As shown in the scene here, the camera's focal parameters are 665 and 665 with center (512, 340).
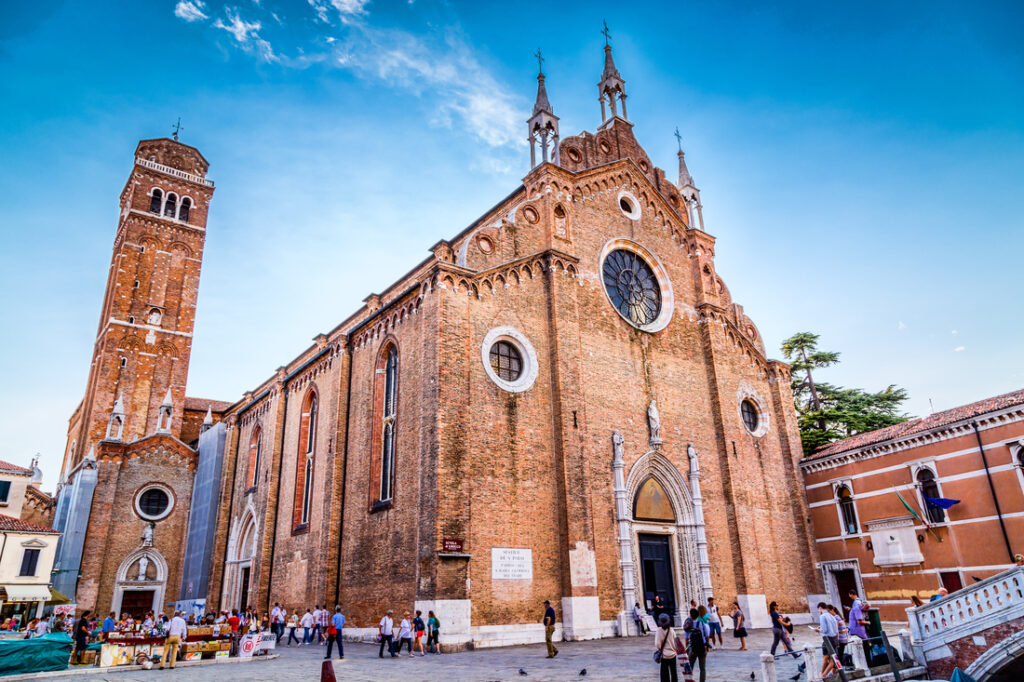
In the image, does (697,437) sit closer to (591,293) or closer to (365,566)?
(591,293)

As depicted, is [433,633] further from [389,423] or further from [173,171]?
[173,171]

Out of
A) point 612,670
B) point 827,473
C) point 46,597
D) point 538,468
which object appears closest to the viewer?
point 612,670

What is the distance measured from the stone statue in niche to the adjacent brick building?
7.94m

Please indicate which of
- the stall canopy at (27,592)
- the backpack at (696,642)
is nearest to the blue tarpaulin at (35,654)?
the backpack at (696,642)

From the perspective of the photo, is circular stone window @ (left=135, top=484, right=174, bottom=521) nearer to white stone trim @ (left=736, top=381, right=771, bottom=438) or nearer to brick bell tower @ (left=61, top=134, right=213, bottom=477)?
brick bell tower @ (left=61, top=134, right=213, bottom=477)

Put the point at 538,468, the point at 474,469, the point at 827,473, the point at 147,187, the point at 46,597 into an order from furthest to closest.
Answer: the point at 147,187
the point at 46,597
the point at 827,473
the point at 538,468
the point at 474,469

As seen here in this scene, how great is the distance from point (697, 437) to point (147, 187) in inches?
1418

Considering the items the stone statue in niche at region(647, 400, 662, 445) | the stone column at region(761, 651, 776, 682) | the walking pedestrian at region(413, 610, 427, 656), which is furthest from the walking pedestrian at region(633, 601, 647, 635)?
the stone column at region(761, 651, 776, 682)

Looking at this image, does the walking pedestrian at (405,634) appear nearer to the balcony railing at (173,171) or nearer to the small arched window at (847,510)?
the small arched window at (847,510)

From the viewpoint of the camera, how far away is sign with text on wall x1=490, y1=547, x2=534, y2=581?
54.1 ft

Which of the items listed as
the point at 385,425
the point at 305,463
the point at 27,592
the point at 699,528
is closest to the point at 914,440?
the point at 699,528

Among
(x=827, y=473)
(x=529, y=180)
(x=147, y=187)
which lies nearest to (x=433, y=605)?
(x=529, y=180)

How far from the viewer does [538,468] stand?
18.2 m

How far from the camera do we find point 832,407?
3388 cm
